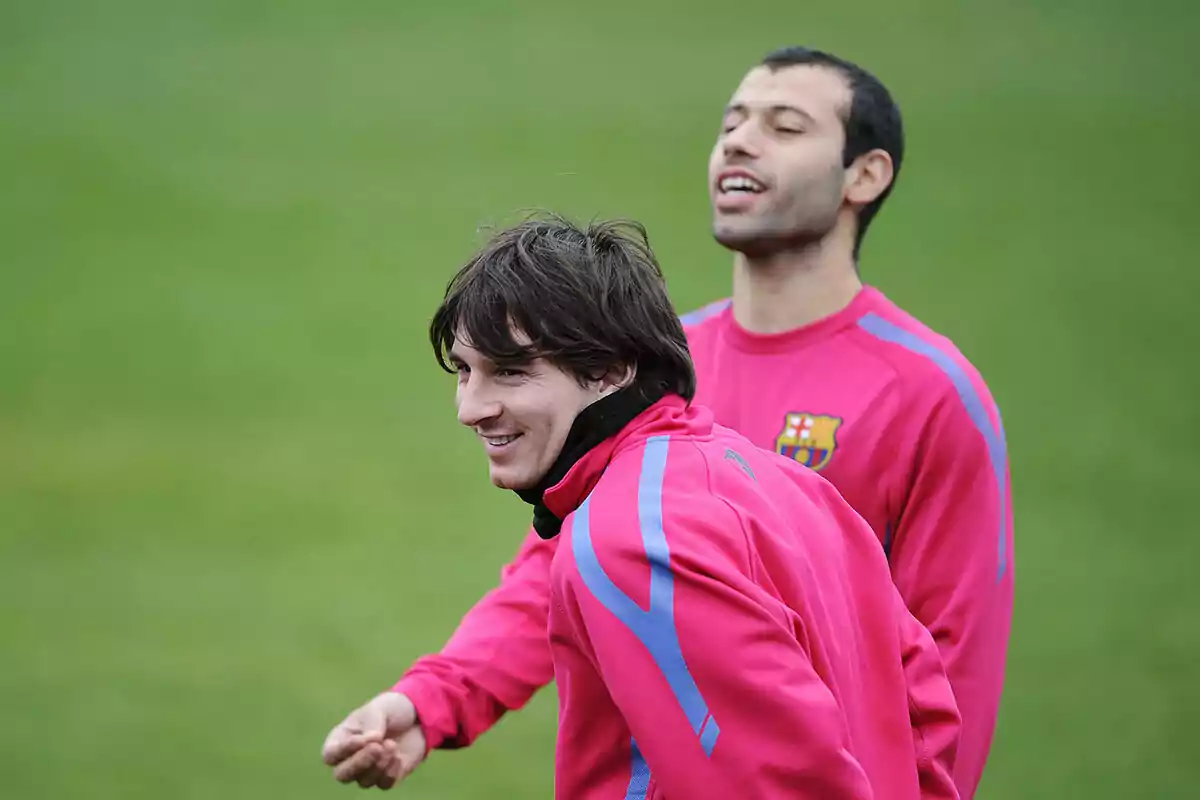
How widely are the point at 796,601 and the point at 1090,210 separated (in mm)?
7185

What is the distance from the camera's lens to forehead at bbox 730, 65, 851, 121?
3.11 m

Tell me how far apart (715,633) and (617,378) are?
1.49 feet

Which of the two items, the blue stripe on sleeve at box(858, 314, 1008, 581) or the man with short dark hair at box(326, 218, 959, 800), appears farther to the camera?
the blue stripe on sleeve at box(858, 314, 1008, 581)

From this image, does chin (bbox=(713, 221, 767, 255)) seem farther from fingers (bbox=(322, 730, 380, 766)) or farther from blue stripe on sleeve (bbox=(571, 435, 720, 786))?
blue stripe on sleeve (bbox=(571, 435, 720, 786))

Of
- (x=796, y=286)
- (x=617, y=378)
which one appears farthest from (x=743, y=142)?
(x=617, y=378)

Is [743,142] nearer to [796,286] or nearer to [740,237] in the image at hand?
[740,237]

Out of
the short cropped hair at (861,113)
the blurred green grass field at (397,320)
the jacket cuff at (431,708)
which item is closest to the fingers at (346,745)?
the jacket cuff at (431,708)

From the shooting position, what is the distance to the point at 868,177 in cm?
316

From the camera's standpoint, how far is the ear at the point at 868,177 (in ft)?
10.3

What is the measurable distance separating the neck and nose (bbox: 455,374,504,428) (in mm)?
1078

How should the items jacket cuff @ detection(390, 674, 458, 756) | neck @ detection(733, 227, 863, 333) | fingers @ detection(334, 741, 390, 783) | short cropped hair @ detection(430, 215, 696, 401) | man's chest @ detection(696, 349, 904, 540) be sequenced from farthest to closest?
neck @ detection(733, 227, 863, 333) < man's chest @ detection(696, 349, 904, 540) < jacket cuff @ detection(390, 674, 458, 756) < fingers @ detection(334, 741, 390, 783) < short cropped hair @ detection(430, 215, 696, 401)

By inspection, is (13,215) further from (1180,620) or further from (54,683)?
(1180,620)

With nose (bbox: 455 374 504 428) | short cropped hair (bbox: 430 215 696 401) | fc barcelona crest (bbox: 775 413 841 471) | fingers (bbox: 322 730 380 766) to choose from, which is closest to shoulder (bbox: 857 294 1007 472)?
fc barcelona crest (bbox: 775 413 841 471)

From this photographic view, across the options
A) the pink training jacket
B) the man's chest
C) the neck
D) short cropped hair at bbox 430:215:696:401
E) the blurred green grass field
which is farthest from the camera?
the blurred green grass field
